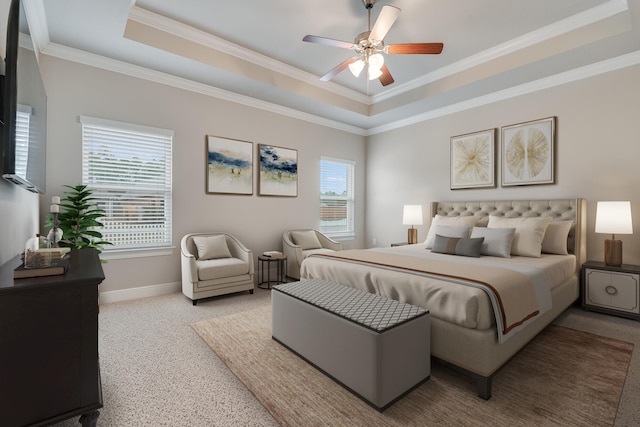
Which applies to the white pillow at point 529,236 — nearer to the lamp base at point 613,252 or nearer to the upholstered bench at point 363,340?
the lamp base at point 613,252

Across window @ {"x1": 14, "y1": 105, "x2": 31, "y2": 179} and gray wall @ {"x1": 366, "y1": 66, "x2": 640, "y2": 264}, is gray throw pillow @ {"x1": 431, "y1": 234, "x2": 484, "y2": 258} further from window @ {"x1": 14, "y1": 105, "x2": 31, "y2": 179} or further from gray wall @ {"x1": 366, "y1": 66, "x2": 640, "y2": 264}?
window @ {"x1": 14, "y1": 105, "x2": 31, "y2": 179}

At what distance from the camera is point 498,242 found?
11.2 ft

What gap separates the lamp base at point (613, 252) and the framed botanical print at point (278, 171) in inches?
167

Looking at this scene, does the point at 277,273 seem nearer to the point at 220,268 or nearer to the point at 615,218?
the point at 220,268

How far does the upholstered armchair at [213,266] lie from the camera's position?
3643 millimetres

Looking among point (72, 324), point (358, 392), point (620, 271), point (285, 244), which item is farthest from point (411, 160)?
point (72, 324)

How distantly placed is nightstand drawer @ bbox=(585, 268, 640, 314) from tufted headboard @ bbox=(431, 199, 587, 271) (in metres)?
0.22

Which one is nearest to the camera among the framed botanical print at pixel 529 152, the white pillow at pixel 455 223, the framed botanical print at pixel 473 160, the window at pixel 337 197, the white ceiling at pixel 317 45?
the white ceiling at pixel 317 45

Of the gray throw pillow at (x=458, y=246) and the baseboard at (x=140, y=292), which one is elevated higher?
the gray throw pillow at (x=458, y=246)

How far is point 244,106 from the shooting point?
15.4ft

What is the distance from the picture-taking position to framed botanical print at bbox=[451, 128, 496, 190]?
4.50 metres

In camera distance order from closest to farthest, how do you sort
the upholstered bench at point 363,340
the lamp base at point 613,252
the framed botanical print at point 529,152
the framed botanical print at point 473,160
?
the upholstered bench at point 363,340, the lamp base at point 613,252, the framed botanical print at point 529,152, the framed botanical print at point 473,160

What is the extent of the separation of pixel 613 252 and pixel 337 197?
13.3ft

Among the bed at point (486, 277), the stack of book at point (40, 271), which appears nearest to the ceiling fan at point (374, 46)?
the bed at point (486, 277)
